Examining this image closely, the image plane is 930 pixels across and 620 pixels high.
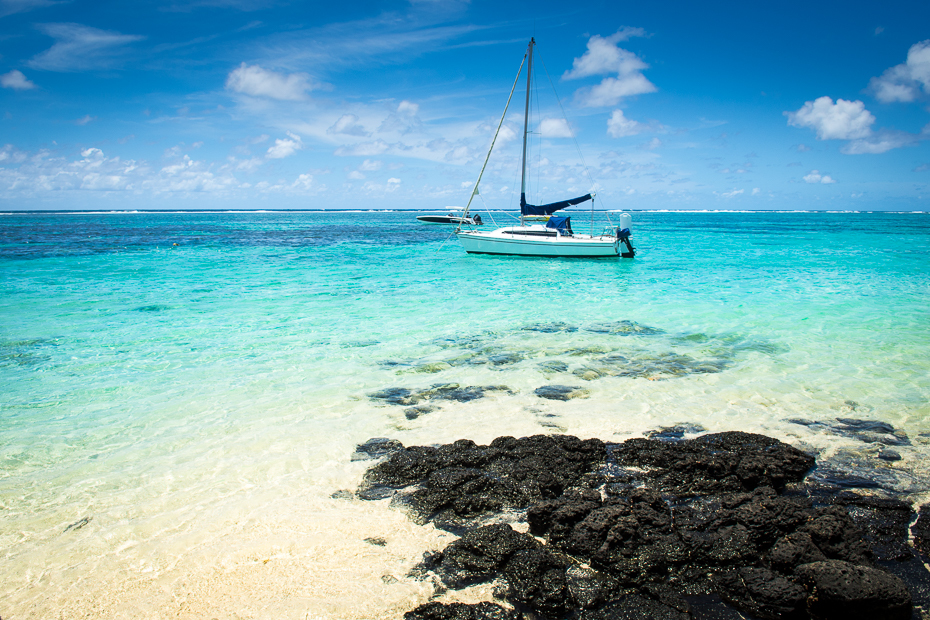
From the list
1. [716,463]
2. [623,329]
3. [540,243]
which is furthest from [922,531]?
[540,243]

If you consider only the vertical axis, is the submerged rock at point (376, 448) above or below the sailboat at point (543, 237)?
below

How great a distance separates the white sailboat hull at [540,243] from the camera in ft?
79.7

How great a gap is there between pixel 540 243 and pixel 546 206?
2.17 metres

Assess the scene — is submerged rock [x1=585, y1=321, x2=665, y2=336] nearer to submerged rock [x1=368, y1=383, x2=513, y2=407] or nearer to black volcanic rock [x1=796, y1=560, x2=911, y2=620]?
submerged rock [x1=368, y1=383, x2=513, y2=407]

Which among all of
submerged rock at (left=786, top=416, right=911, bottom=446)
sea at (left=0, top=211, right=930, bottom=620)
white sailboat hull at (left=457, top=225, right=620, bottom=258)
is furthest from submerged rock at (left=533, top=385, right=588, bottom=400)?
white sailboat hull at (left=457, top=225, right=620, bottom=258)

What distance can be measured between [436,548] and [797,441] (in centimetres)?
395

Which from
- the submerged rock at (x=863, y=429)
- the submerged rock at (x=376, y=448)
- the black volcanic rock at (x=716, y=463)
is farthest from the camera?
the submerged rock at (x=863, y=429)

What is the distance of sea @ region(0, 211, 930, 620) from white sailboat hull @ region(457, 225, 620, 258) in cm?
970

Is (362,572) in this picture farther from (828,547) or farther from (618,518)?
(828,547)

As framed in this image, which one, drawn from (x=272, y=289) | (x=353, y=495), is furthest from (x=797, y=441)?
(x=272, y=289)

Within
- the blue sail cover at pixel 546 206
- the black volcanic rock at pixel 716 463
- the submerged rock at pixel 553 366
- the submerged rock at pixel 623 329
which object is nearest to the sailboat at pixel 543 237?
the blue sail cover at pixel 546 206

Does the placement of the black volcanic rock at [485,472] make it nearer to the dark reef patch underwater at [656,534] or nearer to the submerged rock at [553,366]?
the dark reef patch underwater at [656,534]

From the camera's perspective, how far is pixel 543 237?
80.1ft

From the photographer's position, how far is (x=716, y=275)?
19.9 metres
